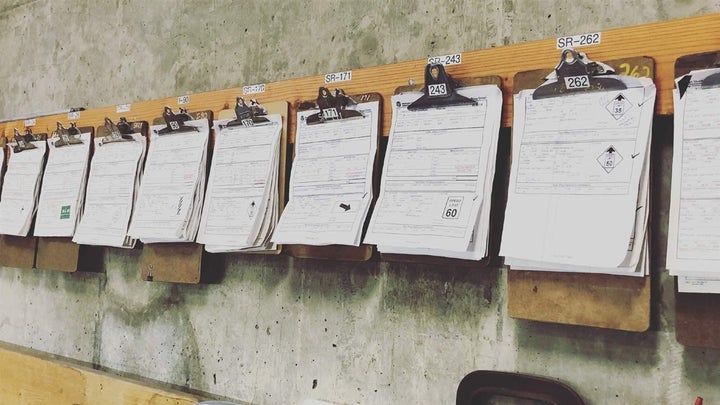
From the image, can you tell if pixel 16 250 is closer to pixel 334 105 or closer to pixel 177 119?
pixel 177 119

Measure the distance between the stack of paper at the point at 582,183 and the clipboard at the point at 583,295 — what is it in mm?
25

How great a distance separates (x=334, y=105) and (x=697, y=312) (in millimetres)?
706

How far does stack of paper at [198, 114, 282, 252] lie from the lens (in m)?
1.19

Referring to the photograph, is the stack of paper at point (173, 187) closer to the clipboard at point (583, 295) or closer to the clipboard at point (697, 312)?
the clipboard at point (583, 295)

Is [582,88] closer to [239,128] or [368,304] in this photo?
[368,304]

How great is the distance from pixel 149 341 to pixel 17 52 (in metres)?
1.15

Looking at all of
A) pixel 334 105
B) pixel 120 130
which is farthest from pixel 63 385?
pixel 334 105

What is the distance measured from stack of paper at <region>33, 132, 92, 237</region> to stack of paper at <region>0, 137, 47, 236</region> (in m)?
0.04

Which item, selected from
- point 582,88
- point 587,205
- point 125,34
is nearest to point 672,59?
point 582,88

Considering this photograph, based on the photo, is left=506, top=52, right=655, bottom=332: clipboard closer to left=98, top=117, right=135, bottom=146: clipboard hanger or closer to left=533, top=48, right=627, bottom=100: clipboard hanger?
left=533, top=48, right=627, bottom=100: clipboard hanger

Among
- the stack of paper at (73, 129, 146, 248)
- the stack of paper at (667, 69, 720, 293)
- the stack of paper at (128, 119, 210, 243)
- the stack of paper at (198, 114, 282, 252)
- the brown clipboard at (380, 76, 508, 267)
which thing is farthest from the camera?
the stack of paper at (73, 129, 146, 248)

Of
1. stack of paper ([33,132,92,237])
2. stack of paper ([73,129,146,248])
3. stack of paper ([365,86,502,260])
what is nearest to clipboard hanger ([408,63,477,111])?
stack of paper ([365,86,502,260])

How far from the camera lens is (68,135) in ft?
5.35

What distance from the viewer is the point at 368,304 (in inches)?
45.6
